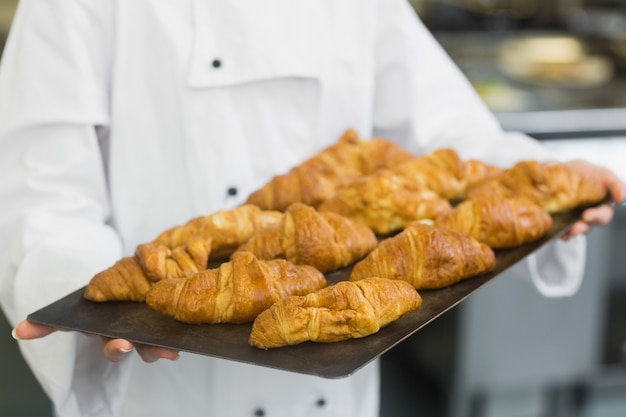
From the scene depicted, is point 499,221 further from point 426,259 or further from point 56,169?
point 56,169

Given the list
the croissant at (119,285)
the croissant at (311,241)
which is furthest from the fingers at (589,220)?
the croissant at (119,285)

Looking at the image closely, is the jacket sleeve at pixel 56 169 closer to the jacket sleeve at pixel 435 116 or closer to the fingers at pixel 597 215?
the jacket sleeve at pixel 435 116

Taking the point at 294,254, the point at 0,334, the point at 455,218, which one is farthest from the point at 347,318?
the point at 0,334

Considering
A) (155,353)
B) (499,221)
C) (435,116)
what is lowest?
(155,353)

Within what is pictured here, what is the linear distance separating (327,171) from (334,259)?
359 millimetres

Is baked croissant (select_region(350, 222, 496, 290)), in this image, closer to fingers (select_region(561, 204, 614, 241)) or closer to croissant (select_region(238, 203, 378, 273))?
croissant (select_region(238, 203, 378, 273))

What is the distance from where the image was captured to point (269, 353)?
1197 millimetres

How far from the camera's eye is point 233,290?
130 centimetres

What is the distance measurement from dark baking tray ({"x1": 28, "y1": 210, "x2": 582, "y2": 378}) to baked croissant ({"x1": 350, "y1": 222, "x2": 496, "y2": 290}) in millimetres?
23

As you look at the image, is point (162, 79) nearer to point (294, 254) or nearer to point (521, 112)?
point (294, 254)

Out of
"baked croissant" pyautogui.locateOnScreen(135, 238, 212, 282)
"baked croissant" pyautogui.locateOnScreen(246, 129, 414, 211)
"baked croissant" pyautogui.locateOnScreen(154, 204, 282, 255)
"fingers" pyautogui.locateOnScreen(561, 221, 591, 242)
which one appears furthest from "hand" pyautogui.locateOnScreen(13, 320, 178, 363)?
"fingers" pyautogui.locateOnScreen(561, 221, 591, 242)

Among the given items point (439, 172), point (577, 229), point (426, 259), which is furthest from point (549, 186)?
point (426, 259)

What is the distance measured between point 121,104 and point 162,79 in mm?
99

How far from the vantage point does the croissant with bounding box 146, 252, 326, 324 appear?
129 cm
